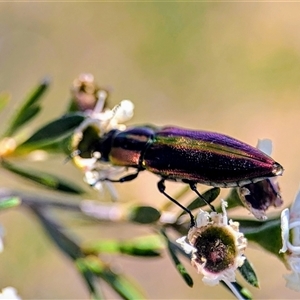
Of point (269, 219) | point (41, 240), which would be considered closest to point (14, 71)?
point (41, 240)

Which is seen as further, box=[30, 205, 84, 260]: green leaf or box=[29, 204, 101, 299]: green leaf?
box=[30, 205, 84, 260]: green leaf

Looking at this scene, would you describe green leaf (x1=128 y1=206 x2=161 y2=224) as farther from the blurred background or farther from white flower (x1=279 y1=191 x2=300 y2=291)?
the blurred background

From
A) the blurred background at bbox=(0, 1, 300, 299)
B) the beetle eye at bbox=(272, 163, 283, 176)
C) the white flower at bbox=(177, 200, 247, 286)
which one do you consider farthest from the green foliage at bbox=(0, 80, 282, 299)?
the blurred background at bbox=(0, 1, 300, 299)

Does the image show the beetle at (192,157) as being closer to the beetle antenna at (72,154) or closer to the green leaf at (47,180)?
the beetle antenna at (72,154)

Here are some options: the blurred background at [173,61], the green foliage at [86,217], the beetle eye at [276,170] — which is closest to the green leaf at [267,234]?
the green foliage at [86,217]

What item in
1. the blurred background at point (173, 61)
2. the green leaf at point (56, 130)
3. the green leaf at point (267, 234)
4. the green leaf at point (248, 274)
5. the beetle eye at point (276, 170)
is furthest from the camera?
the blurred background at point (173, 61)

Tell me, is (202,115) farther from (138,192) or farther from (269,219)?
(269,219)
